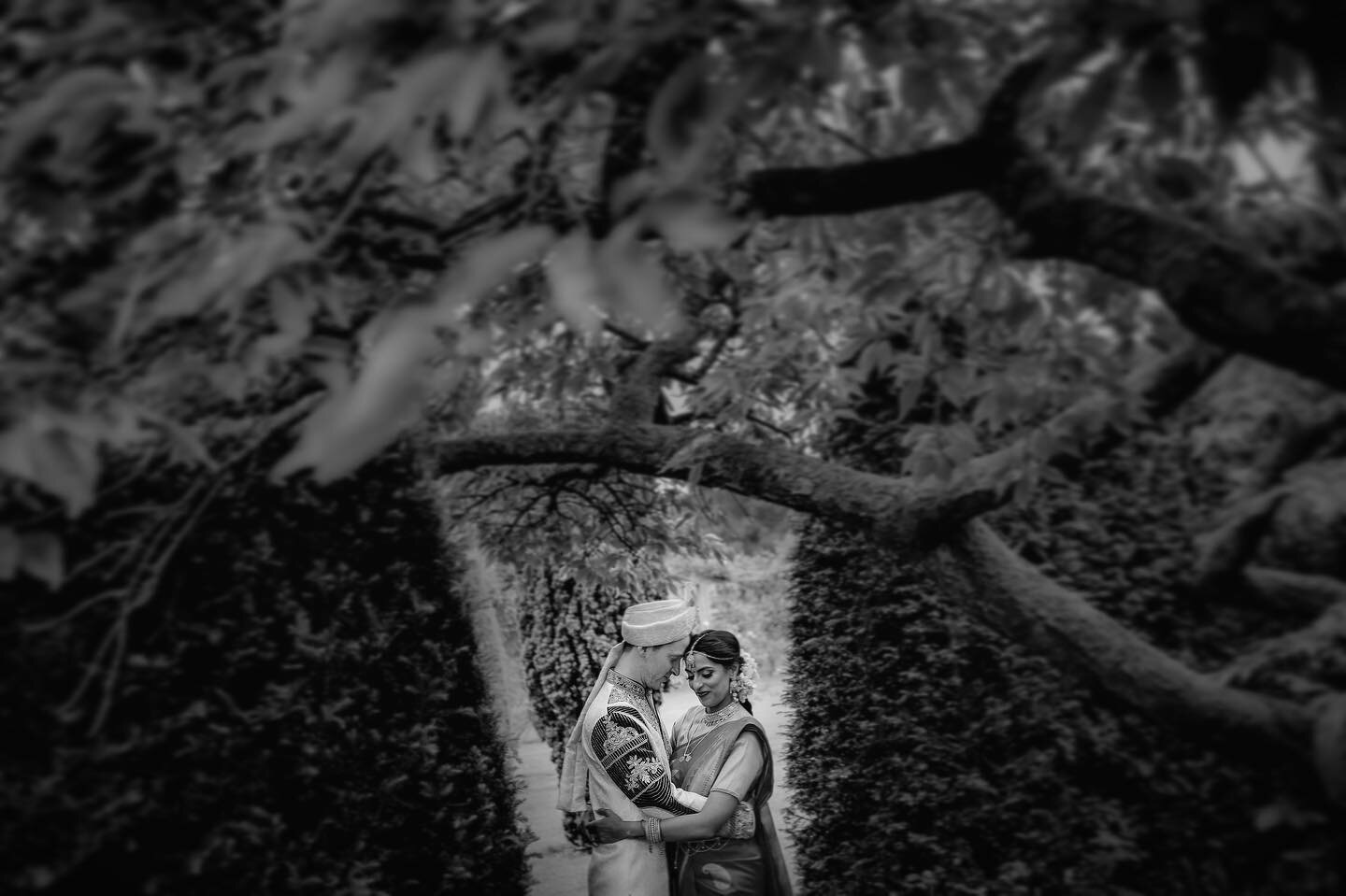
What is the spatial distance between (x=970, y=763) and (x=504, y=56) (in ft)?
13.6

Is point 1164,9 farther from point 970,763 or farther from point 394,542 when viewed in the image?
point 970,763

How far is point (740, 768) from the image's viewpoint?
3.86 meters

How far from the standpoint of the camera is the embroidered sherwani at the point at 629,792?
3820 mm

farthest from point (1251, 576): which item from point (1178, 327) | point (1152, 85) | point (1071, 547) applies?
point (1152, 85)

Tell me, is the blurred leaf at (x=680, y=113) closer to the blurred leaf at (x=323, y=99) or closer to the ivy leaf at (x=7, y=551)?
the blurred leaf at (x=323, y=99)

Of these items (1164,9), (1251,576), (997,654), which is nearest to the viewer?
(1164,9)

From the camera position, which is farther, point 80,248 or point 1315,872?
point 1315,872

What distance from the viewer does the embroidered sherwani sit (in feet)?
12.5

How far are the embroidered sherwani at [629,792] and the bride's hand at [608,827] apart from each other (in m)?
0.02

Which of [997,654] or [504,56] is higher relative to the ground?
[504,56]

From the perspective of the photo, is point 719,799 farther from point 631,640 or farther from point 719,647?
point 631,640

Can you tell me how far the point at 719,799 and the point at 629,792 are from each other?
406 mm

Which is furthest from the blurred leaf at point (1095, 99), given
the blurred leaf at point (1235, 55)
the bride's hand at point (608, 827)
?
the bride's hand at point (608, 827)

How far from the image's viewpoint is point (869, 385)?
16.3ft
